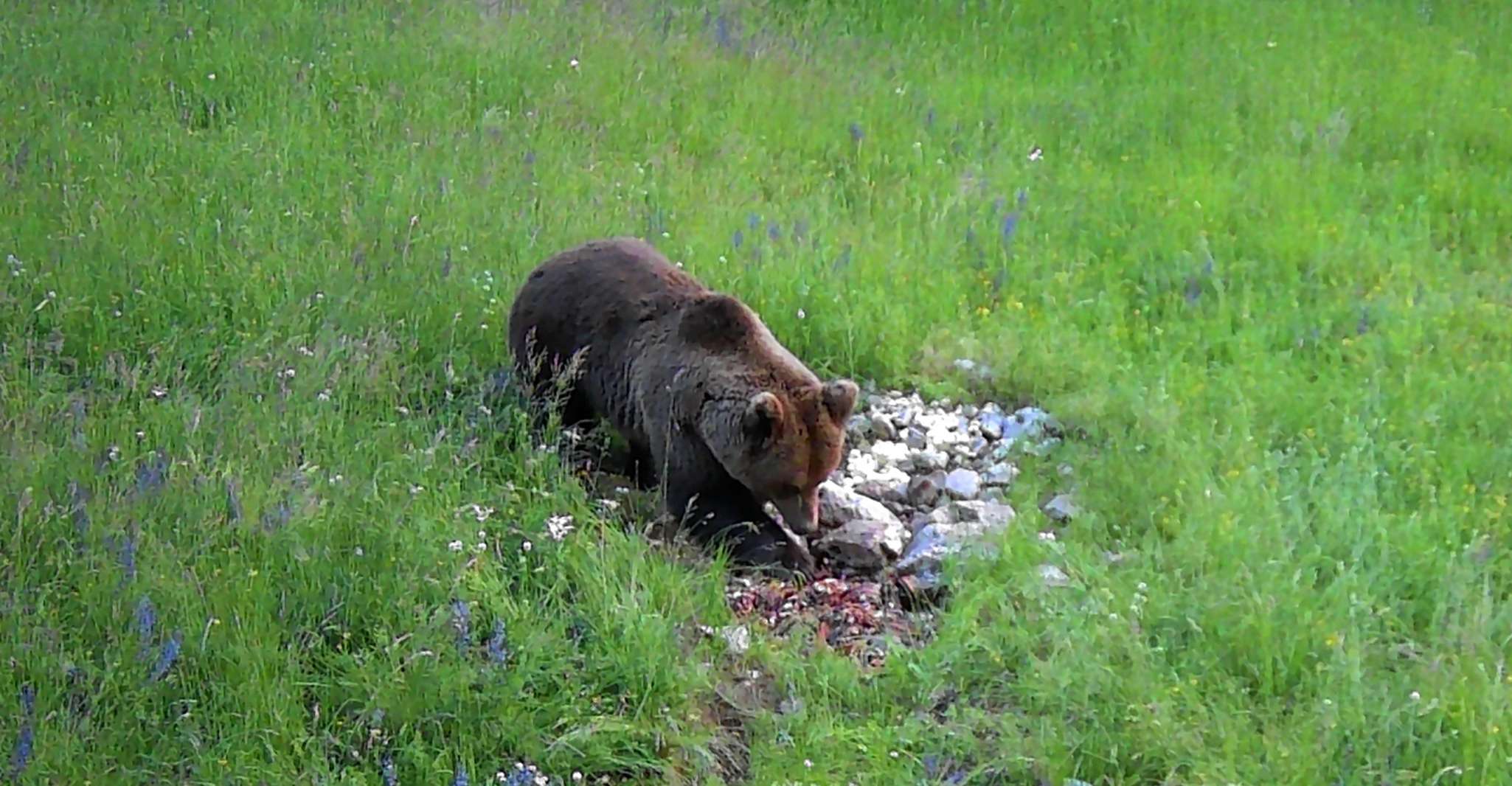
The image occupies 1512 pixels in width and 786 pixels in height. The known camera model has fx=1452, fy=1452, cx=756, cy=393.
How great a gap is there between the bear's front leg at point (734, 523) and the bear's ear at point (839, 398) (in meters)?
0.47

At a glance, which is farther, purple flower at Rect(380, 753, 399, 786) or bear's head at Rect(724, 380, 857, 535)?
bear's head at Rect(724, 380, 857, 535)

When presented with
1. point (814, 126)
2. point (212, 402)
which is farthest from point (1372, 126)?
point (212, 402)

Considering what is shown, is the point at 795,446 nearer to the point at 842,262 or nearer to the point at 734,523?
the point at 734,523

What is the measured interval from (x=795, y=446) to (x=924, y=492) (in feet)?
2.52

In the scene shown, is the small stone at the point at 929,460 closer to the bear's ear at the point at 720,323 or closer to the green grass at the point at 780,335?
the green grass at the point at 780,335

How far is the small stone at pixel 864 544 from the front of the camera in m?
5.03

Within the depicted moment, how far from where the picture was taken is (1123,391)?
5730 mm

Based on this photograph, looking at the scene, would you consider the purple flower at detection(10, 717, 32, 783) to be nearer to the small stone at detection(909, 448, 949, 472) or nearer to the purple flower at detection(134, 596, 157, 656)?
the purple flower at detection(134, 596, 157, 656)

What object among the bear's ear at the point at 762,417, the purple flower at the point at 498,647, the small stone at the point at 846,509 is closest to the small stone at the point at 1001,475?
the small stone at the point at 846,509

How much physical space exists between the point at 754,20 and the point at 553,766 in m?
8.05

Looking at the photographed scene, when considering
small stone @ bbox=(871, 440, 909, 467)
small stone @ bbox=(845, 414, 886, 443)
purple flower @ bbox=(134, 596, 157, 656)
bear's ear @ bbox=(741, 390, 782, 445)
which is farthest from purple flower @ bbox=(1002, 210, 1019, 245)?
purple flower @ bbox=(134, 596, 157, 656)

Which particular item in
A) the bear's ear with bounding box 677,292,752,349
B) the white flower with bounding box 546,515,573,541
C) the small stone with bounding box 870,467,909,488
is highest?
the bear's ear with bounding box 677,292,752,349

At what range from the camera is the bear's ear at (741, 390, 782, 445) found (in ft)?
15.6

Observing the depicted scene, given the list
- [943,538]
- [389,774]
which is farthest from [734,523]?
[389,774]
